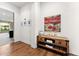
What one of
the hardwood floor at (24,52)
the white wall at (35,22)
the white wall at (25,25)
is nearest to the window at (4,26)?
the white wall at (25,25)

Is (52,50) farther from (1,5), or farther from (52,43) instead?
(1,5)

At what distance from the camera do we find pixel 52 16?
141 inches

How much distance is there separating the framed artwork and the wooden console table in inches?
20.0

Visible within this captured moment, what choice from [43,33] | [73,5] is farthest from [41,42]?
[73,5]

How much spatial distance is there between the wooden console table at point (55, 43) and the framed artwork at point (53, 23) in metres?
0.51

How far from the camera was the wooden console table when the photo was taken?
276 centimetres

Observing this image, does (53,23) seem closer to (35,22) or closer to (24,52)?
(35,22)

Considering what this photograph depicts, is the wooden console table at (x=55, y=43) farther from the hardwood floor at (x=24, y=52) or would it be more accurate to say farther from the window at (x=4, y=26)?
the window at (x=4, y=26)

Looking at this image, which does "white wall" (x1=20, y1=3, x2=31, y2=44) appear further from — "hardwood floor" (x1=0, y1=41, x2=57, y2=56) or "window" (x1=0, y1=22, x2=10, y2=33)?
"window" (x1=0, y1=22, x2=10, y2=33)

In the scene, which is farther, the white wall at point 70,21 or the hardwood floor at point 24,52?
the hardwood floor at point 24,52

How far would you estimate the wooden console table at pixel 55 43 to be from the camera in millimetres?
2758

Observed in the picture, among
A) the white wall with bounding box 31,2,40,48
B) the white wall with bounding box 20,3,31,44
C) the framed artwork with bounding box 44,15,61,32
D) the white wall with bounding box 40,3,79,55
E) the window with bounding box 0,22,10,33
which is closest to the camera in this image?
the white wall with bounding box 40,3,79,55

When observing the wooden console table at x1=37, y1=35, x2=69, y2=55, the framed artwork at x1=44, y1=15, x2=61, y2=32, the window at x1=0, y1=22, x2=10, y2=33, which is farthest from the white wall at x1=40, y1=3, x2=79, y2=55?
the window at x1=0, y1=22, x2=10, y2=33

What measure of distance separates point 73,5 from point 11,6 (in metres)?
3.89
